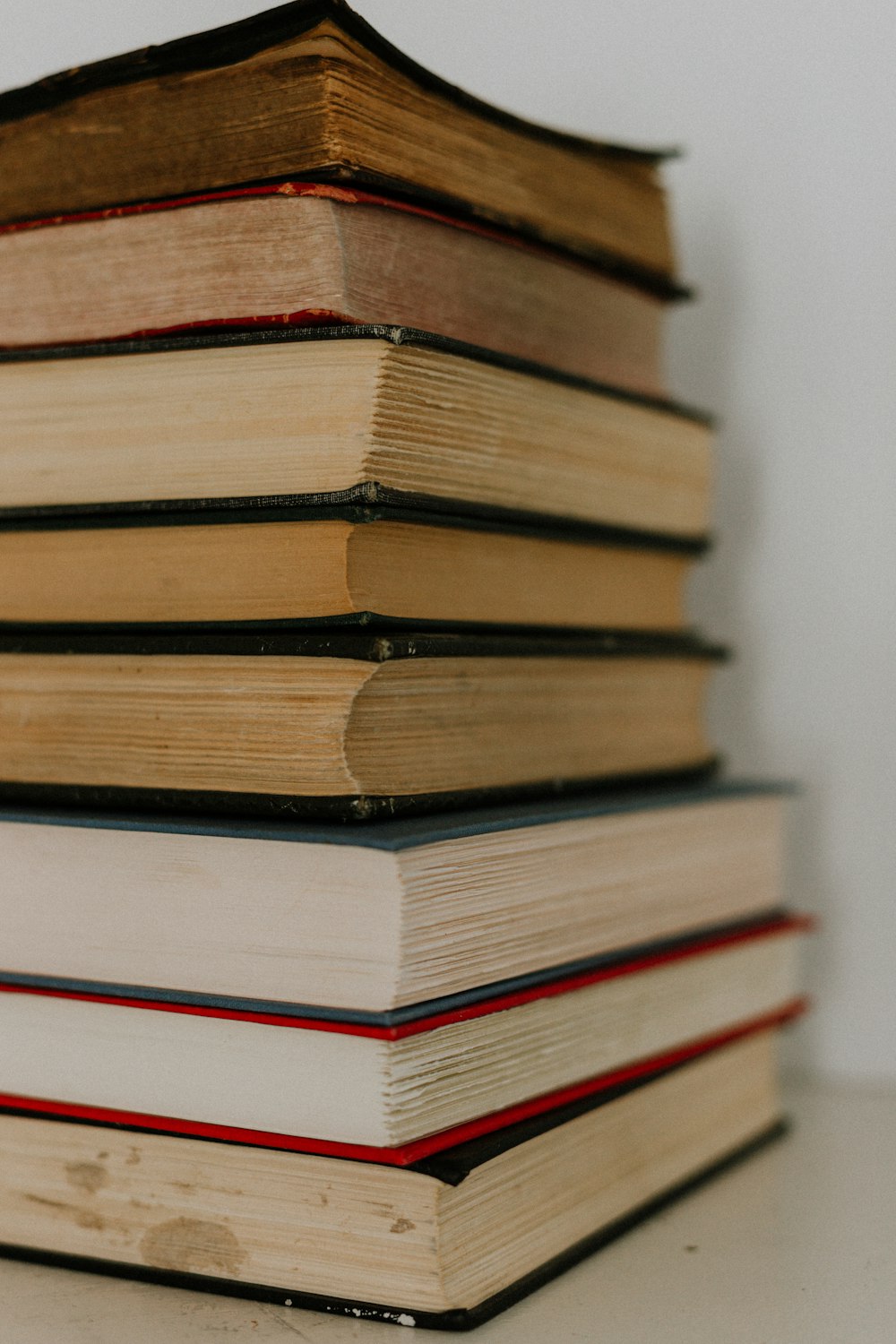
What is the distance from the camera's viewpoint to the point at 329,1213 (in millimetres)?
593

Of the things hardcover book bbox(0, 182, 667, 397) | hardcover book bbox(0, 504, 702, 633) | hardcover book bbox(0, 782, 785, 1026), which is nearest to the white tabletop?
hardcover book bbox(0, 782, 785, 1026)

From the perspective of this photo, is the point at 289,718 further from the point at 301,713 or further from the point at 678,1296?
the point at 678,1296

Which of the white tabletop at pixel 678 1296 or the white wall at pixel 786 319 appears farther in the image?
the white wall at pixel 786 319

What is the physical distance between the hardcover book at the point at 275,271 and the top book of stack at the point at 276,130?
0.01 m

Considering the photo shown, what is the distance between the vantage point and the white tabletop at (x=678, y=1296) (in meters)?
0.58

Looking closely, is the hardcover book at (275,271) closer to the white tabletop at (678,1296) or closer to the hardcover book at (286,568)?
the hardcover book at (286,568)

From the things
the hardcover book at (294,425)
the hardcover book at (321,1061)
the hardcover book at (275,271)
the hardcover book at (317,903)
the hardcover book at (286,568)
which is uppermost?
the hardcover book at (275,271)

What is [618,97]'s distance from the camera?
1.03 meters

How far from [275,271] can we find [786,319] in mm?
493

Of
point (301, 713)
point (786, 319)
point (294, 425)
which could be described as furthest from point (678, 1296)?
point (786, 319)

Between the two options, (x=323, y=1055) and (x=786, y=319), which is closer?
(x=323, y=1055)

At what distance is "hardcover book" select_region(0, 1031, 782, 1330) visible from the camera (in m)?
0.58

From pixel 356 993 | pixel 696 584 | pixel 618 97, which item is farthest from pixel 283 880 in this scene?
pixel 618 97

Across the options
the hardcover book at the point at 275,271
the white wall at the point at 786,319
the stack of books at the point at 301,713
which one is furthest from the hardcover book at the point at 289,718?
the white wall at the point at 786,319
